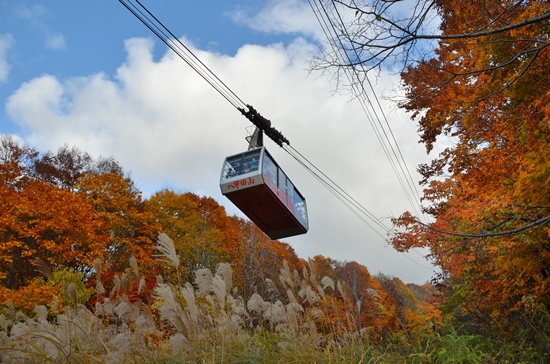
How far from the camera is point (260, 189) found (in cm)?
1027

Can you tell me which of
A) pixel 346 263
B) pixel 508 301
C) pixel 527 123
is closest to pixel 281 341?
pixel 527 123

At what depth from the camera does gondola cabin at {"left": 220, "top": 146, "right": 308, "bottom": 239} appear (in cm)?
1035

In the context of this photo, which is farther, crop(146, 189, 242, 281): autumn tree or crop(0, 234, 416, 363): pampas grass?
crop(146, 189, 242, 281): autumn tree

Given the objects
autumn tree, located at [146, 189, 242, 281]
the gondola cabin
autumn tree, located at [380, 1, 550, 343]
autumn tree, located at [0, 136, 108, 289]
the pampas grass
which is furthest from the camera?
autumn tree, located at [146, 189, 242, 281]

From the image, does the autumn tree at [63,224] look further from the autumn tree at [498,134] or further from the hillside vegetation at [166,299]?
the autumn tree at [498,134]

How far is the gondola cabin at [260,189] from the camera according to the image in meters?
10.4

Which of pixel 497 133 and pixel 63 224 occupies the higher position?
pixel 63 224

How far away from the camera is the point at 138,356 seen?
10.3ft

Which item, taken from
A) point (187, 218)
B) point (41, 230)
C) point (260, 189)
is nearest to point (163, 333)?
point (260, 189)

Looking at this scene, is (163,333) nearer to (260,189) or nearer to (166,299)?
(166,299)

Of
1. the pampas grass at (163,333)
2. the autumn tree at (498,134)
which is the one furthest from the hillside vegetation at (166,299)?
the autumn tree at (498,134)

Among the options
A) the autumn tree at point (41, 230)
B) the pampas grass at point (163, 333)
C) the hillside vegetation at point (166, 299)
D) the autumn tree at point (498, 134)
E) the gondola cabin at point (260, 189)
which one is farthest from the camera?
the autumn tree at point (41, 230)

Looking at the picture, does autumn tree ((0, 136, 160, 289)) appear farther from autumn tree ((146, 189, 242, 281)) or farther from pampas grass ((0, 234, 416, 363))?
pampas grass ((0, 234, 416, 363))

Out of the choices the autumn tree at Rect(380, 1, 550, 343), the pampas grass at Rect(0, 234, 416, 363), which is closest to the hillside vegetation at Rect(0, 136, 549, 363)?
the pampas grass at Rect(0, 234, 416, 363)
